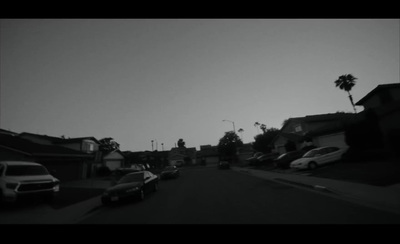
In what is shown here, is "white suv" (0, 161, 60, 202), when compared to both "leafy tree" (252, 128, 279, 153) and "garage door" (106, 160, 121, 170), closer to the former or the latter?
"garage door" (106, 160, 121, 170)

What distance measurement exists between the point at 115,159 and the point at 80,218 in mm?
32758

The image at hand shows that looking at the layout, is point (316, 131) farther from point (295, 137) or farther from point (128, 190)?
point (128, 190)

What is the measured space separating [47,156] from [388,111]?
28.0 meters

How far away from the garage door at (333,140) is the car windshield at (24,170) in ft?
80.9

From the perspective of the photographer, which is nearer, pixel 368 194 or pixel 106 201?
pixel 368 194

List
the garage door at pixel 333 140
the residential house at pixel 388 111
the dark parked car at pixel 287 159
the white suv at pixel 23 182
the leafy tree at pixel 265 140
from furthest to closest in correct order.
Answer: the leafy tree at pixel 265 140 → the dark parked car at pixel 287 159 → the garage door at pixel 333 140 → the residential house at pixel 388 111 → the white suv at pixel 23 182

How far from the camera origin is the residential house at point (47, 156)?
1525 centimetres

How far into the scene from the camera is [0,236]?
226cm

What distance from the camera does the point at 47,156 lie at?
17.3 metres

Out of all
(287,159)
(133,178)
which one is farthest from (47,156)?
(287,159)

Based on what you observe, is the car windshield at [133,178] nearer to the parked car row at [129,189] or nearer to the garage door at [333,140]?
the parked car row at [129,189]

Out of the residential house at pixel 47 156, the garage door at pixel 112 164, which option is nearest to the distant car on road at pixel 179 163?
the garage door at pixel 112 164
